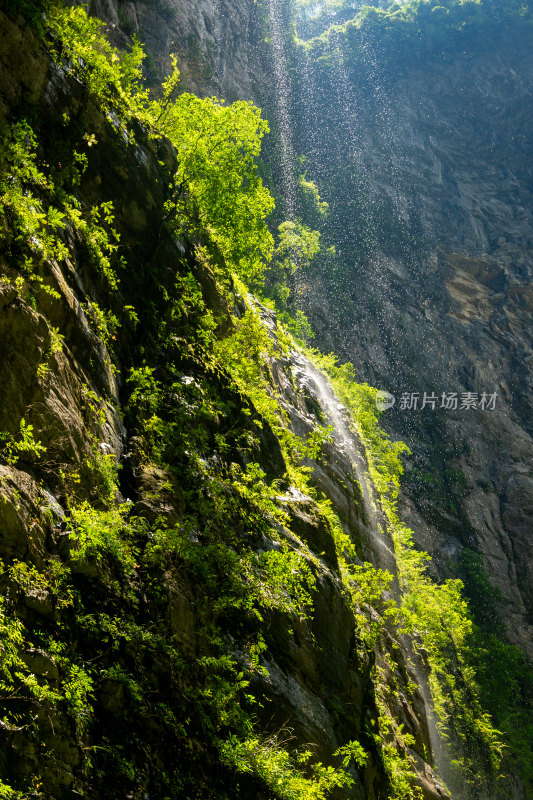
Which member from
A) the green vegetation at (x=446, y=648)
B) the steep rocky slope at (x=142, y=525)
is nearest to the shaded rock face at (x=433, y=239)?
the green vegetation at (x=446, y=648)

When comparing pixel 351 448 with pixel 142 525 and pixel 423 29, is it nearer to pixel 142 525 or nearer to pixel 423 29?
pixel 142 525

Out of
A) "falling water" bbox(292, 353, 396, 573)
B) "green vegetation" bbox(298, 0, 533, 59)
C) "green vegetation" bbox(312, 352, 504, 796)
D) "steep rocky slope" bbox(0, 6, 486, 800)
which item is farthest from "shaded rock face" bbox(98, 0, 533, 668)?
"steep rocky slope" bbox(0, 6, 486, 800)

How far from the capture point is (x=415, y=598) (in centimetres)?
1869

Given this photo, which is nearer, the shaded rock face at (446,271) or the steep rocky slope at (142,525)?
the steep rocky slope at (142,525)

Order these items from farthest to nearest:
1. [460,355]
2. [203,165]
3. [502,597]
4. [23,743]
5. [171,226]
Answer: [460,355] < [502,597] < [203,165] < [171,226] < [23,743]

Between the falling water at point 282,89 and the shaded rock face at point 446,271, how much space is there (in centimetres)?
282

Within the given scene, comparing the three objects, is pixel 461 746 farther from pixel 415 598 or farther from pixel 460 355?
pixel 460 355

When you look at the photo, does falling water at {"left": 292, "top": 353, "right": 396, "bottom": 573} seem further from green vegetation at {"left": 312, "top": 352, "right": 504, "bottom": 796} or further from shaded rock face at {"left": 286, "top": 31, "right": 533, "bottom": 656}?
shaded rock face at {"left": 286, "top": 31, "right": 533, "bottom": 656}

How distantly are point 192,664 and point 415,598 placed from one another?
15472 millimetres

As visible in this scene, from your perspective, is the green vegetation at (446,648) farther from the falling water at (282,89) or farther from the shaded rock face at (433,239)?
the falling water at (282,89)

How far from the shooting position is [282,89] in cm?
4731

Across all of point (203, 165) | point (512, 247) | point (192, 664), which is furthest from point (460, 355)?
point (192, 664)

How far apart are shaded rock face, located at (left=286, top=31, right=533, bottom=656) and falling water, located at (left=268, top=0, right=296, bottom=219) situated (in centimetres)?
282

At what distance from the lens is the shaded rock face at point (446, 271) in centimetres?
3500
